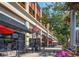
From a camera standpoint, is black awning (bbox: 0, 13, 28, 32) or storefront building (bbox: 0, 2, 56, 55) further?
black awning (bbox: 0, 13, 28, 32)

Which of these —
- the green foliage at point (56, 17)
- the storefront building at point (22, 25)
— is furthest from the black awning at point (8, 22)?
the green foliage at point (56, 17)

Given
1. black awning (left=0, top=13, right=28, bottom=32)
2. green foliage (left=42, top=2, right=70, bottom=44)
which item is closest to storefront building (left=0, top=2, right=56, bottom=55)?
black awning (left=0, top=13, right=28, bottom=32)

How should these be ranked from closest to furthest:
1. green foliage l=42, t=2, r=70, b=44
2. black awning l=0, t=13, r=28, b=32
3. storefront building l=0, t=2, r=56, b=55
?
green foliage l=42, t=2, r=70, b=44 < storefront building l=0, t=2, r=56, b=55 < black awning l=0, t=13, r=28, b=32

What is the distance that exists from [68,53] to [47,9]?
5797mm

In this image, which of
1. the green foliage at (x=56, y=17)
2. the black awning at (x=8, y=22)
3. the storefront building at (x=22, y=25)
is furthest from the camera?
the black awning at (x=8, y=22)

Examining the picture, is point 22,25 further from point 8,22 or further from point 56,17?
point 56,17

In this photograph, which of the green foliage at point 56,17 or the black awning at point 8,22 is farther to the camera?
the black awning at point 8,22

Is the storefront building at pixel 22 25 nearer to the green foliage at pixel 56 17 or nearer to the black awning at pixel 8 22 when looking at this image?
the black awning at pixel 8 22

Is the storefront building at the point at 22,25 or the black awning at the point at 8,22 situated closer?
the storefront building at the point at 22,25

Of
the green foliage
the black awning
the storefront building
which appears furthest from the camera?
the black awning

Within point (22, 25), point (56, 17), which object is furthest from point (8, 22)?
point (56, 17)

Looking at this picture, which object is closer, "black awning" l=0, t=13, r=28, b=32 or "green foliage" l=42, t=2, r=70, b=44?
"green foliage" l=42, t=2, r=70, b=44

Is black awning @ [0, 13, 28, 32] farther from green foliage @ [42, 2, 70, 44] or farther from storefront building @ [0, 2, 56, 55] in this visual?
green foliage @ [42, 2, 70, 44]

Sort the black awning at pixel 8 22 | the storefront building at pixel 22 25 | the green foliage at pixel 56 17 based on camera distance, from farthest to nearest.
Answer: the black awning at pixel 8 22, the storefront building at pixel 22 25, the green foliage at pixel 56 17
